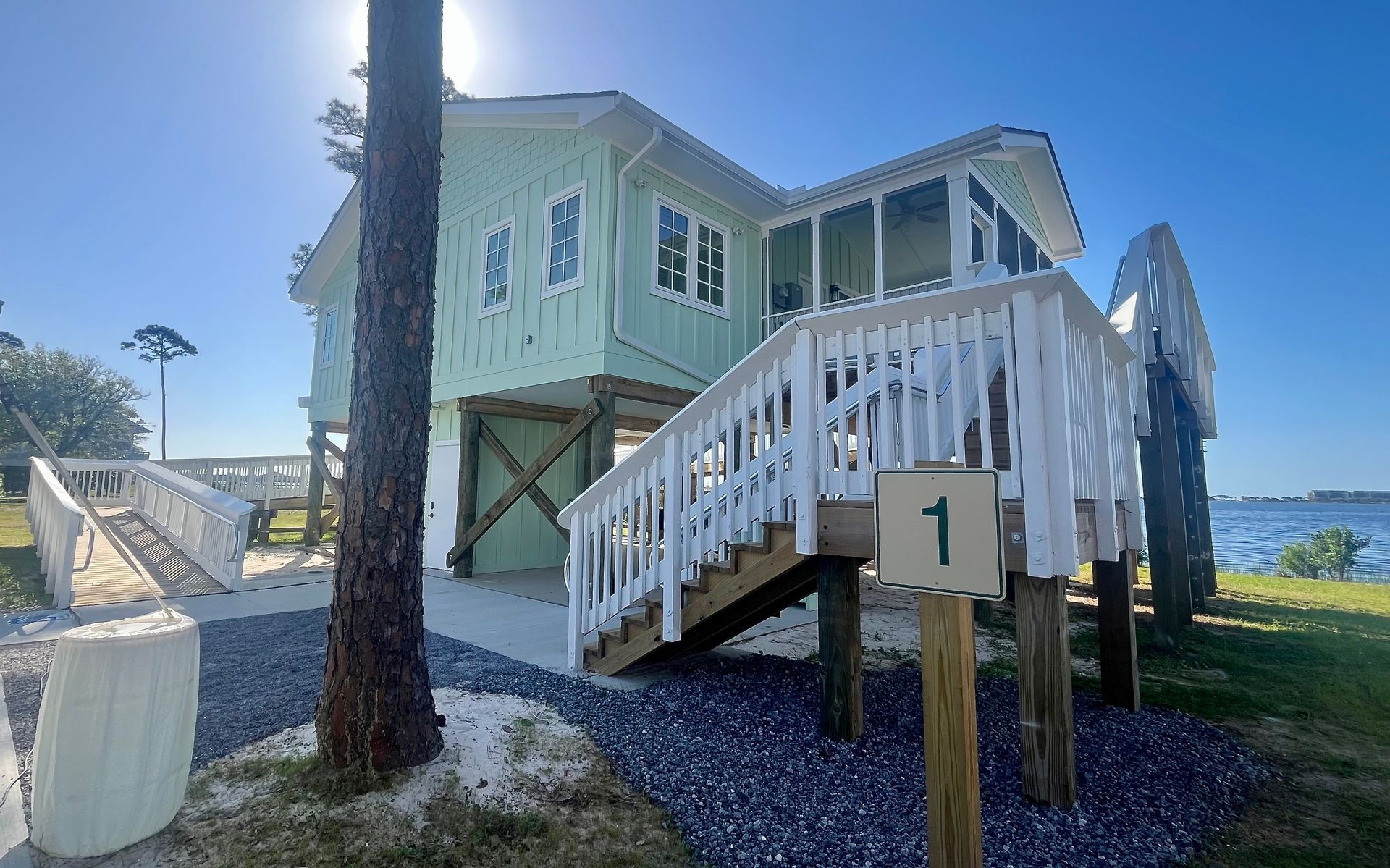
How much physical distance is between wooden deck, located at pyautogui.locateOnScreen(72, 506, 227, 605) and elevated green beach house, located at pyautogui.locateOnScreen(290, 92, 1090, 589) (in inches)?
117

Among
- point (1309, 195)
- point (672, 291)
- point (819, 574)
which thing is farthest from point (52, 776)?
point (1309, 195)

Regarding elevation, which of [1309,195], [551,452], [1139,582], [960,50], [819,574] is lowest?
[1139,582]

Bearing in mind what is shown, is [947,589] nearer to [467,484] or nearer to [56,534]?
[467,484]

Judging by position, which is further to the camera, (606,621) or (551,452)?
(551,452)

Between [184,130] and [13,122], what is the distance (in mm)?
2304

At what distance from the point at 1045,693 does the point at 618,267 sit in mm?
5565

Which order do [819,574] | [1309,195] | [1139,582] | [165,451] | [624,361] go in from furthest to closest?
[165,451] → [1309,195] → [1139,582] → [624,361] → [819,574]

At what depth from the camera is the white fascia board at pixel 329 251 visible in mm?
10805

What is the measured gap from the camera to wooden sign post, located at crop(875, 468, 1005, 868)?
1386 millimetres

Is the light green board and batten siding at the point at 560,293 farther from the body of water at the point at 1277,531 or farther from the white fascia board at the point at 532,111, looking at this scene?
the body of water at the point at 1277,531

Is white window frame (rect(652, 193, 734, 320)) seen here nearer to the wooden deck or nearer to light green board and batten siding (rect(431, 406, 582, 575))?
light green board and batten siding (rect(431, 406, 582, 575))

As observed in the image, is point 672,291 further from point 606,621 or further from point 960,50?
point 960,50

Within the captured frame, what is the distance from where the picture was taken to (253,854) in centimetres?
203

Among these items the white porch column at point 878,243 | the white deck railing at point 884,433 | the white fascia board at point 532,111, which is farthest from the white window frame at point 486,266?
the white deck railing at point 884,433
